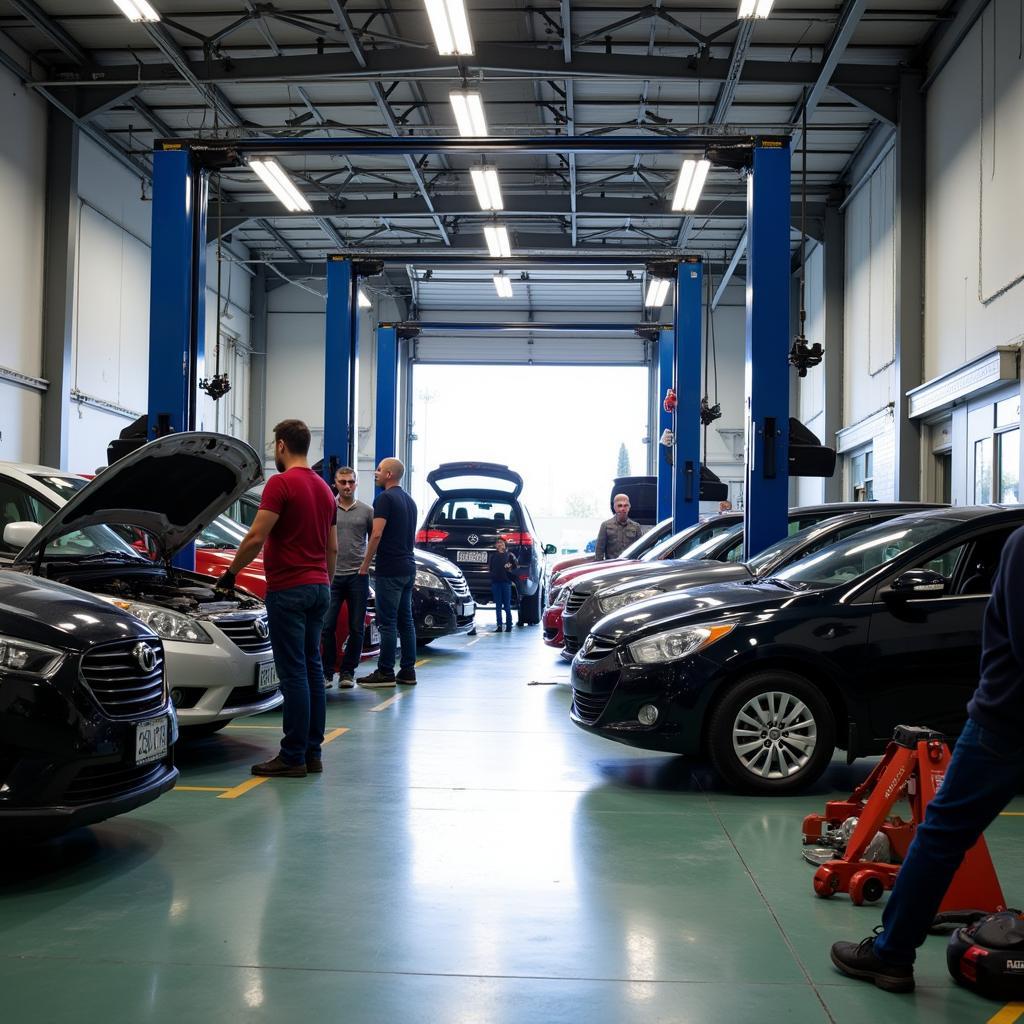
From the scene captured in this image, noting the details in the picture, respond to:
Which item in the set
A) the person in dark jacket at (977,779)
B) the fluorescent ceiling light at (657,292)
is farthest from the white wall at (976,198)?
the person in dark jacket at (977,779)

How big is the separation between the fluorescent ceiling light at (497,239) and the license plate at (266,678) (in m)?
11.8

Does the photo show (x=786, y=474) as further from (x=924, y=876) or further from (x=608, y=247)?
(x=608, y=247)

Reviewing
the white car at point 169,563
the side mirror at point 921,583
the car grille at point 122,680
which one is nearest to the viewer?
the car grille at point 122,680

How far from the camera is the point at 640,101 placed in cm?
1753

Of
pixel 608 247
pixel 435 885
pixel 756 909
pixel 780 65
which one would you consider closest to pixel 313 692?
pixel 435 885

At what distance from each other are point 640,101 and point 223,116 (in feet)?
21.6

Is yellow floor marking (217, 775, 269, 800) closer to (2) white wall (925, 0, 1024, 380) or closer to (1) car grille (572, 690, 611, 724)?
(1) car grille (572, 690, 611, 724)

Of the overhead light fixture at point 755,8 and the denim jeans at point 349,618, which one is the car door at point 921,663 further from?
the overhead light fixture at point 755,8

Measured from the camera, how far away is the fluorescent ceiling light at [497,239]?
17.1 metres

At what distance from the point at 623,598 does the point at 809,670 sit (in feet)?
8.88

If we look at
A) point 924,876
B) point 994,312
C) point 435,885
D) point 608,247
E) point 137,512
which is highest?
point 608,247

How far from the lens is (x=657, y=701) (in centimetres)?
548

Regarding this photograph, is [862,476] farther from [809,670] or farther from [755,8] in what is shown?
[809,670]

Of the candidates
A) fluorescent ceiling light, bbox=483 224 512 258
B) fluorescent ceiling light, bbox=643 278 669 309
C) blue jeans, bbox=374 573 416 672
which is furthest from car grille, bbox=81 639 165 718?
fluorescent ceiling light, bbox=643 278 669 309
